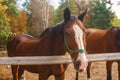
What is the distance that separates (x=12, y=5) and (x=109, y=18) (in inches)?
667

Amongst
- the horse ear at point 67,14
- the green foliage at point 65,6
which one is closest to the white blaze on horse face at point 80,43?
the horse ear at point 67,14

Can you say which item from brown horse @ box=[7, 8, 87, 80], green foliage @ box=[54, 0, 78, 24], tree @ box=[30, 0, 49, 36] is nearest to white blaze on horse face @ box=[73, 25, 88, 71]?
brown horse @ box=[7, 8, 87, 80]

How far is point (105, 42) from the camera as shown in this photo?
7.35m

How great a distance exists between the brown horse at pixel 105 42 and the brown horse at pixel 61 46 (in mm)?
2792

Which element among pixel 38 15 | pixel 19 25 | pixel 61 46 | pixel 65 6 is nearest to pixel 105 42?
pixel 61 46

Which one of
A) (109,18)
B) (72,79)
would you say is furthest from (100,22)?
(72,79)

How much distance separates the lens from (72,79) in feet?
28.1

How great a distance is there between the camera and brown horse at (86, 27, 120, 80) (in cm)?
688

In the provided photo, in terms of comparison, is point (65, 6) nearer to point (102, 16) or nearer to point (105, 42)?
point (102, 16)

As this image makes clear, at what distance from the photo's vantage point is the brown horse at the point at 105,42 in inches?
271

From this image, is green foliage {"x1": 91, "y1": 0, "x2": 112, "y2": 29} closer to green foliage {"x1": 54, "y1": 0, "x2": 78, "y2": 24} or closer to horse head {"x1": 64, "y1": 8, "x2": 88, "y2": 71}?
green foliage {"x1": 54, "y1": 0, "x2": 78, "y2": 24}

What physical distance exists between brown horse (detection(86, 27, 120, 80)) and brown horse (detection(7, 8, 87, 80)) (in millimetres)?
2792

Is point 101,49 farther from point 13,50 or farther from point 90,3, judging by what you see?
point 90,3

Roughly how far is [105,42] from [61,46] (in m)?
3.56
